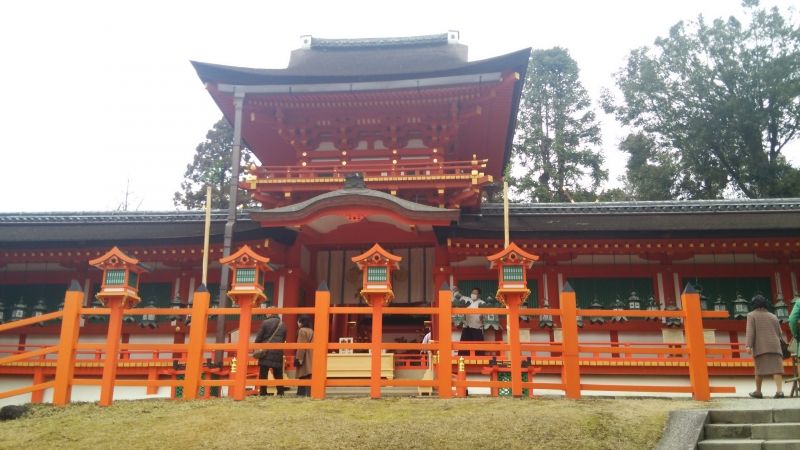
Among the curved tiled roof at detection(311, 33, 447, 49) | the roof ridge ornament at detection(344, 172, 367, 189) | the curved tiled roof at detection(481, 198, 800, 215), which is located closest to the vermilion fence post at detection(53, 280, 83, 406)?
the roof ridge ornament at detection(344, 172, 367, 189)

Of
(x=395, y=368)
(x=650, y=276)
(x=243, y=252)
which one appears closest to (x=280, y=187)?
(x=395, y=368)

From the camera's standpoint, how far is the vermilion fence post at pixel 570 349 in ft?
31.7

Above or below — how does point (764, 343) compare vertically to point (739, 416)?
above

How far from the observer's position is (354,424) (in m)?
7.84

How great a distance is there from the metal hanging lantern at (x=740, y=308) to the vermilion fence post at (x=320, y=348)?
10.4 m

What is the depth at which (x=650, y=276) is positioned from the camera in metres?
16.2

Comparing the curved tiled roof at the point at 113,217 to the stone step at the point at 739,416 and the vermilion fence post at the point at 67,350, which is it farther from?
the stone step at the point at 739,416

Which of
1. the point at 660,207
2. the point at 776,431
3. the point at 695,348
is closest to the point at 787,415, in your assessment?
the point at 776,431

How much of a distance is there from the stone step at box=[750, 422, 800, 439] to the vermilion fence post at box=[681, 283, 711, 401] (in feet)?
7.26

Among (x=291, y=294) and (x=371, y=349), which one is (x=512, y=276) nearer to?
(x=371, y=349)

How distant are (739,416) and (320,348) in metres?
5.68

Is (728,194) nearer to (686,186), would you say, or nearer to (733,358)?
(686,186)

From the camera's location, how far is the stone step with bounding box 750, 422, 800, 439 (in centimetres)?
741

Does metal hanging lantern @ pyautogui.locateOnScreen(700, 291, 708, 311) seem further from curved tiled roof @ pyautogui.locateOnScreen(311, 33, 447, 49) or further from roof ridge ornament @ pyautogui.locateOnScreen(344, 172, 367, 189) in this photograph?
curved tiled roof @ pyautogui.locateOnScreen(311, 33, 447, 49)
